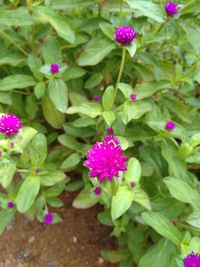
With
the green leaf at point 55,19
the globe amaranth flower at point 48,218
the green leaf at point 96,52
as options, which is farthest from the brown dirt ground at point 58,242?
the green leaf at point 55,19

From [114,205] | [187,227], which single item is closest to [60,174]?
[114,205]

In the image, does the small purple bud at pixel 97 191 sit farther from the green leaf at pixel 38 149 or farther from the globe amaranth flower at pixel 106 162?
the globe amaranth flower at pixel 106 162

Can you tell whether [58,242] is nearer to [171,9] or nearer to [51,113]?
[51,113]

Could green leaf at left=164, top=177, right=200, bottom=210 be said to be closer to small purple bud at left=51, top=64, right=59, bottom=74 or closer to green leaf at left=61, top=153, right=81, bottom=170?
green leaf at left=61, top=153, right=81, bottom=170

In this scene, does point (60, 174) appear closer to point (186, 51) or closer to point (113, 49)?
point (113, 49)

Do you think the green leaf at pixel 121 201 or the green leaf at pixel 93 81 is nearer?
the green leaf at pixel 121 201

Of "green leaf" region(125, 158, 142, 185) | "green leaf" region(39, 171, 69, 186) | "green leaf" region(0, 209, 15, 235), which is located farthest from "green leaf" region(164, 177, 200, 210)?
"green leaf" region(0, 209, 15, 235)

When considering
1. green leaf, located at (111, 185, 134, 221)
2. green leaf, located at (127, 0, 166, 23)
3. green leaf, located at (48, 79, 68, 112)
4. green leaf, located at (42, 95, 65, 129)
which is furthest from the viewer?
green leaf, located at (42, 95, 65, 129)
